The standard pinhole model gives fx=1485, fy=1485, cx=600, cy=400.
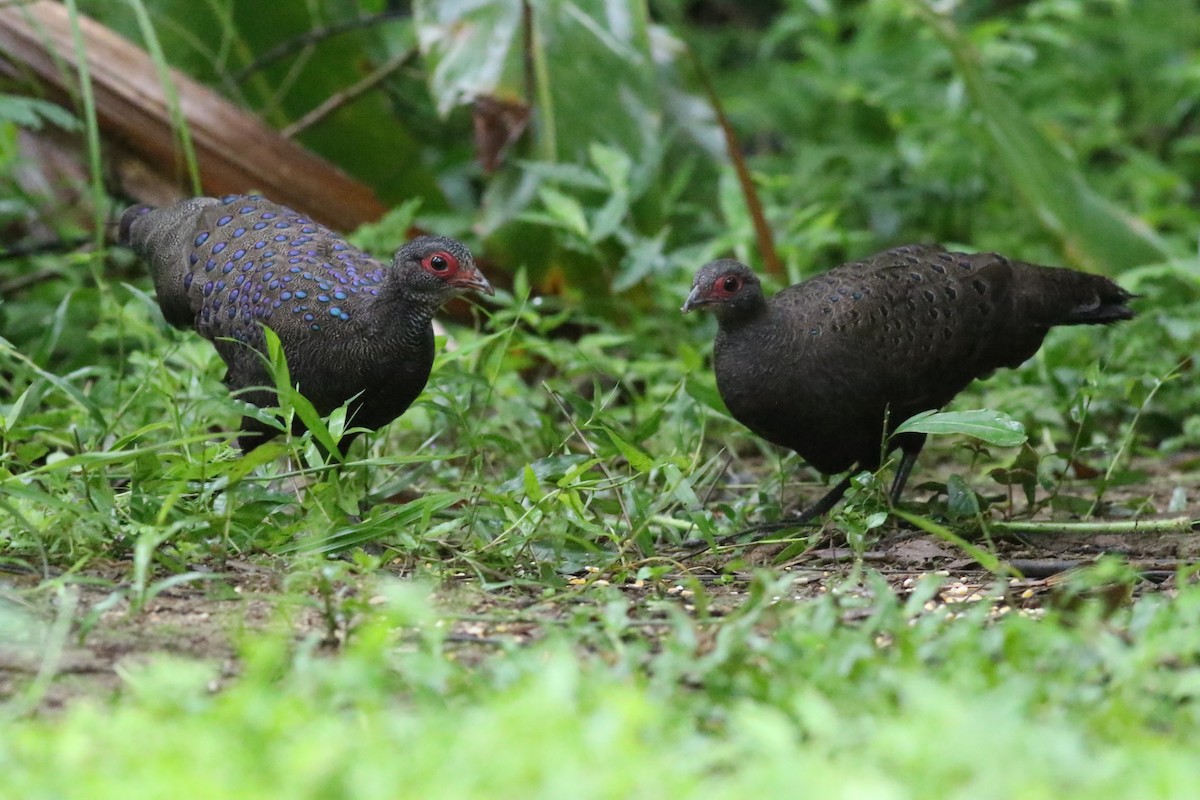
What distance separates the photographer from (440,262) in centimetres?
450

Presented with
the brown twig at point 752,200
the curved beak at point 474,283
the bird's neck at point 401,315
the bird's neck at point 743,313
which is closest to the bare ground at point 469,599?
the bird's neck at point 743,313

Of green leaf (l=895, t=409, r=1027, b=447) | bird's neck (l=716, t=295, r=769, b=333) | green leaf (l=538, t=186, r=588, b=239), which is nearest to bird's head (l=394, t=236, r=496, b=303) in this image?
bird's neck (l=716, t=295, r=769, b=333)

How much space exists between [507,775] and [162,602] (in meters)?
1.73

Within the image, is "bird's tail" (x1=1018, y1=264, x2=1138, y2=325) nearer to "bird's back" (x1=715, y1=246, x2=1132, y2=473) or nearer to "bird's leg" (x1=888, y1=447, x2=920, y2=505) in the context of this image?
"bird's back" (x1=715, y1=246, x2=1132, y2=473)

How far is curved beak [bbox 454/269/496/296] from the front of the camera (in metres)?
4.53

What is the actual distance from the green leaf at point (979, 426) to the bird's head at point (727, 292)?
2.61ft

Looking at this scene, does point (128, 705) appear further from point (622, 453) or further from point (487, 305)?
point (487, 305)

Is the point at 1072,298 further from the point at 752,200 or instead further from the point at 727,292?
the point at 752,200

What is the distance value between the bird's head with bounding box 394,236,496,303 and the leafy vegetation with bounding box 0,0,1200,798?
27 centimetres

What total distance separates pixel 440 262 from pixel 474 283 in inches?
4.8

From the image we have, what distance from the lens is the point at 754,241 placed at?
7.18 m

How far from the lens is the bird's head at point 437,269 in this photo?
14.6 ft

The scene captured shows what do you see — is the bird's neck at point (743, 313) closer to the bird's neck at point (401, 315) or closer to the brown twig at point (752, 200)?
the bird's neck at point (401, 315)

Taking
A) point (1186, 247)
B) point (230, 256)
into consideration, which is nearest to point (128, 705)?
point (230, 256)
